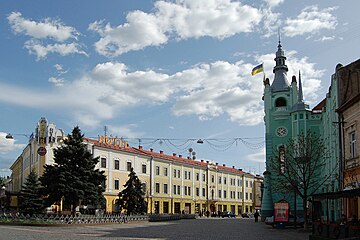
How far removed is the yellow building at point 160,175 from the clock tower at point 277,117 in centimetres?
2041

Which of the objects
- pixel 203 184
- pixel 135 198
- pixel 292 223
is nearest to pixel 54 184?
pixel 135 198

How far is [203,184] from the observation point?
277 feet

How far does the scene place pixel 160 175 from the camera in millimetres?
73375

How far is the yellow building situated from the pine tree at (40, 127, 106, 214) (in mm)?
13696

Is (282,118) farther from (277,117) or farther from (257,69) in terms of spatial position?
(257,69)

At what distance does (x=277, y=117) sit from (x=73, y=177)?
23.7 metres

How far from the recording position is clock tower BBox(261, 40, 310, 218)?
165 ft

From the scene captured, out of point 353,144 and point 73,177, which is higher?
point 353,144

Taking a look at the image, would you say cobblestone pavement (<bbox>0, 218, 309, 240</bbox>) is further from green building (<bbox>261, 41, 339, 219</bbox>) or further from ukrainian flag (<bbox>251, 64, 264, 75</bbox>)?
ukrainian flag (<bbox>251, 64, 264, 75</bbox>)

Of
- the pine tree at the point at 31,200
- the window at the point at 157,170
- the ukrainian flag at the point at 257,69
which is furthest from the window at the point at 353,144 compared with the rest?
the window at the point at 157,170

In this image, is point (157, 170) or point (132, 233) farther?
point (157, 170)

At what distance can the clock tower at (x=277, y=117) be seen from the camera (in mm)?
50438

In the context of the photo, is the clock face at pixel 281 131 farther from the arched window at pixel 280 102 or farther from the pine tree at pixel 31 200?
the pine tree at pixel 31 200

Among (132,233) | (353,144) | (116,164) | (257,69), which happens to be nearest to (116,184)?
(116,164)
